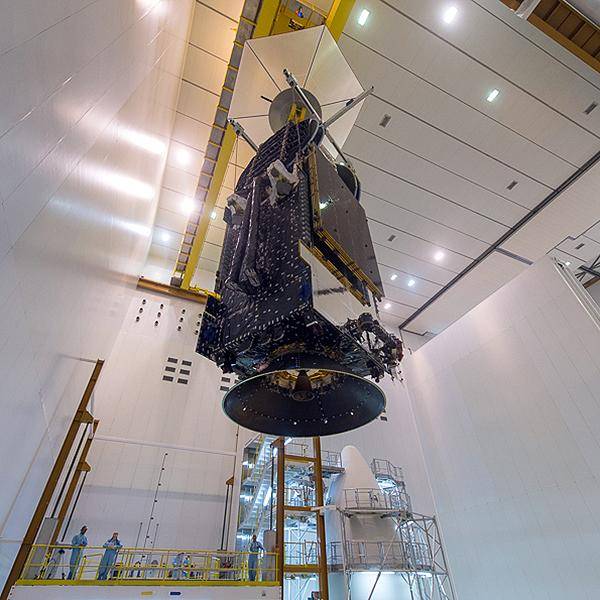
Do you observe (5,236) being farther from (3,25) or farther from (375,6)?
(375,6)

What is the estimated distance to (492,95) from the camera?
12398mm

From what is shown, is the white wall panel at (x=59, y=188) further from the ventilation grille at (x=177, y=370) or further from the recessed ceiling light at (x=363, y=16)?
the ventilation grille at (x=177, y=370)

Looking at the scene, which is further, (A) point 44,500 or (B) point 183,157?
(B) point 183,157

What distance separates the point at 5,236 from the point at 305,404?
3.32 meters

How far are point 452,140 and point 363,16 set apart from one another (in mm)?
5541

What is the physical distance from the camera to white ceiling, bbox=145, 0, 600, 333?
10984 mm

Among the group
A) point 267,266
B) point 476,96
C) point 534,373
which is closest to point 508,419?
point 534,373

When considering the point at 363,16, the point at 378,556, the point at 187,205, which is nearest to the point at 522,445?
the point at 378,556

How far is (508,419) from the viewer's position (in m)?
13.0

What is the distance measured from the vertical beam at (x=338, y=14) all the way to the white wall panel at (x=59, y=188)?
12.4 feet

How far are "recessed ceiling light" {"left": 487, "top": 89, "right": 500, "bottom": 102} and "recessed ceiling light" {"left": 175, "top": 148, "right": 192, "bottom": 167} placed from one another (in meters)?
11.2

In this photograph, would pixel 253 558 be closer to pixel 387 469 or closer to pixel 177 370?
pixel 177 370

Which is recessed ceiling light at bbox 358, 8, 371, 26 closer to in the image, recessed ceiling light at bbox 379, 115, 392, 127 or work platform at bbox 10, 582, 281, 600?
recessed ceiling light at bbox 379, 115, 392, 127

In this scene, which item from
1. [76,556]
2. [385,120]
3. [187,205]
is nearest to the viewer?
[76,556]
